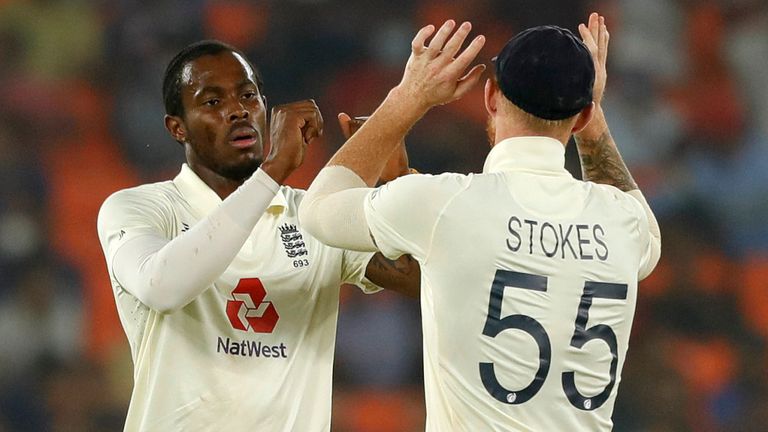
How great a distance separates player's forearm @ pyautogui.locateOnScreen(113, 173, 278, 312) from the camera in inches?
88.8

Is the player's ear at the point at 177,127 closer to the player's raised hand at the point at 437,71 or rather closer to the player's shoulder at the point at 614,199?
the player's raised hand at the point at 437,71

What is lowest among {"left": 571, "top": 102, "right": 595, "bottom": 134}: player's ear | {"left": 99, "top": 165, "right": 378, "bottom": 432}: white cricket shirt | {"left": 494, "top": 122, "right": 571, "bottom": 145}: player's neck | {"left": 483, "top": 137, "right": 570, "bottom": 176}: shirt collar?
{"left": 99, "top": 165, "right": 378, "bottom": 432}: white cricket shirt

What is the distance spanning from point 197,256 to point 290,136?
337 mm

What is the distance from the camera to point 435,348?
205 cm

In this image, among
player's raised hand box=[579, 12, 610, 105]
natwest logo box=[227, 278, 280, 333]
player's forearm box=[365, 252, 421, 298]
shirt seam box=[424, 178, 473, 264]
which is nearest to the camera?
shirt seam box=[424, 178, 473, 264]

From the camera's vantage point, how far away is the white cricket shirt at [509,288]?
200 centimetres

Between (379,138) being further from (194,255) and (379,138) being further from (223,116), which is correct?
(223,116)

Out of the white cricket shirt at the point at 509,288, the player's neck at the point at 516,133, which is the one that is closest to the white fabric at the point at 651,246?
the white cricket shirt at the point at 509,288

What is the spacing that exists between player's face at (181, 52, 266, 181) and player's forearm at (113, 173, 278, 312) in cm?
45

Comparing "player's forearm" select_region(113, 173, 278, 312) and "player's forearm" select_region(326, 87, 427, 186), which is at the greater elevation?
"player's forearm" select_region(326, 87, 427, 186)

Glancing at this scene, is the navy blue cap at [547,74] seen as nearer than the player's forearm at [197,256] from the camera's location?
Yes

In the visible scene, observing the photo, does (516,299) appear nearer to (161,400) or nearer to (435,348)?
(435,348)

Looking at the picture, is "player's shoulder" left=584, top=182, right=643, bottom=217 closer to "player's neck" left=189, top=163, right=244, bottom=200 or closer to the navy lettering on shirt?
the navy lettering on shirt

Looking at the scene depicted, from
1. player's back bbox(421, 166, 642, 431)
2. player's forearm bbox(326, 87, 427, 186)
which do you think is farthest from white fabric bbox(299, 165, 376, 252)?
player's back bbox(421, 166, 642, 431)
